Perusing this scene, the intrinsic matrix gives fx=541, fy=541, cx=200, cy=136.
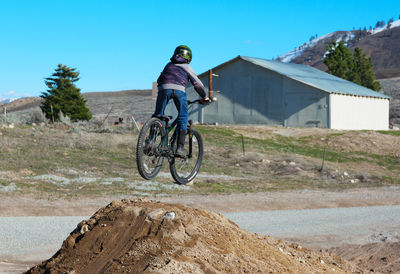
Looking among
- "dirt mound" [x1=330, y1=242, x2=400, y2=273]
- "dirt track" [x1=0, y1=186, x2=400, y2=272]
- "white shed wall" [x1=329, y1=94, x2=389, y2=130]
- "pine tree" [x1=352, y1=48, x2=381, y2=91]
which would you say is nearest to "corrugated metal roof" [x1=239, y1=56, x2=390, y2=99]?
"white shed wall" [x1=329, y1=94, x2=389, y2=130]

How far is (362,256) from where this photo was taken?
14.2 m

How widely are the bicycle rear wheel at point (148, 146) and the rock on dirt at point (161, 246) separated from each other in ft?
4.03

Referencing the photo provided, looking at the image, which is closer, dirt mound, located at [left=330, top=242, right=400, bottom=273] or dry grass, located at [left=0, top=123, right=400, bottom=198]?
dirt mound, located at [left=330, top=242, right=400, bottom=273]

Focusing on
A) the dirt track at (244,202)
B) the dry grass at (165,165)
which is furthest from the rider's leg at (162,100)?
the dry grass at (165,165)

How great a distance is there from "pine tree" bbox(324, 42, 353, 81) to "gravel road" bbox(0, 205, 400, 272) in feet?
137

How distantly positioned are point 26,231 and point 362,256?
10.0 m

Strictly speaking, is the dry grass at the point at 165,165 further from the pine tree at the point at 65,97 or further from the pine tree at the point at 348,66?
the pine tree at the point at 348,66

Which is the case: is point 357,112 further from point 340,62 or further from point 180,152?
point 180,152

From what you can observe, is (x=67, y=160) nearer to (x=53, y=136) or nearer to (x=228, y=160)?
(x=53, y=136)

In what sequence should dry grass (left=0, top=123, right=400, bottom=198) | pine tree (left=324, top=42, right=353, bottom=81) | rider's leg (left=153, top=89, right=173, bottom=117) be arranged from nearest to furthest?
rider's leg (left=153, top=89, right=173, bottom=117) → dry grass (left=0, top=123, right=400, bottom=198) → pine tree (left=324, top=42, right=353, bottom=81)

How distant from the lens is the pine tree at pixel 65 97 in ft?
158

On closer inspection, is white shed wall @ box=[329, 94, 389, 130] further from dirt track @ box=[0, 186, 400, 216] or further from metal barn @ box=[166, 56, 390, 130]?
dirt track @ box=[0, 186, 400, 216]

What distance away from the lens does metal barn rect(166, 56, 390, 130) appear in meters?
42.6

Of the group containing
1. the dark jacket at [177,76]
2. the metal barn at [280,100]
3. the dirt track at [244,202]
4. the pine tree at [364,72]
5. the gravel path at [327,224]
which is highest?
the pine tree at [364,72]
